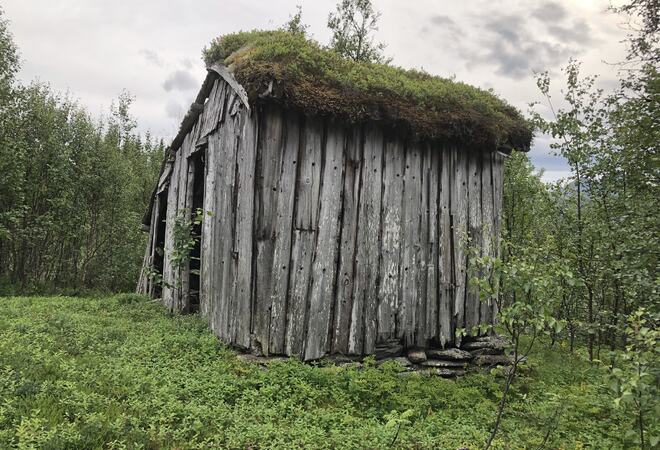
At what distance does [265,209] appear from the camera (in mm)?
5988

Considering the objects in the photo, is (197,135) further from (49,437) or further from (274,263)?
(49,437)

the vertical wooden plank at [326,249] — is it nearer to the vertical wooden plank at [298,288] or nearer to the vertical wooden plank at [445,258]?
the vertical wooden plank at [298,288]

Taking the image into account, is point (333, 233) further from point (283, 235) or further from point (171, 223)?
point (171, 223)

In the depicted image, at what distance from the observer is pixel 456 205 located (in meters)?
7.26

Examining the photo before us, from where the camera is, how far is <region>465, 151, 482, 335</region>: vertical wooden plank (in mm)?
7238

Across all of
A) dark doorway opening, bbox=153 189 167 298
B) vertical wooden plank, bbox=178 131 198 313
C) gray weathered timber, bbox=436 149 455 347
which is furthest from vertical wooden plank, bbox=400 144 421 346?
dark doorway opening, bbox=153 189 167 298

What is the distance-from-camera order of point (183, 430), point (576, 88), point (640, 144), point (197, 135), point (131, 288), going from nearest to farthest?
point (183, 430), point (640, 144), point (197, 135), point (576, 88), point (131, 288)

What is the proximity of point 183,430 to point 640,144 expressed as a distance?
7.09 m

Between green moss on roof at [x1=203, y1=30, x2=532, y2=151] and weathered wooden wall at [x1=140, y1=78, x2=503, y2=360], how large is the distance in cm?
34

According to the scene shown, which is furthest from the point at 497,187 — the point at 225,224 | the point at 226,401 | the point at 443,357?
the point at 226,401

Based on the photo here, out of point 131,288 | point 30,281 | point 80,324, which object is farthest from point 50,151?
point 80,324

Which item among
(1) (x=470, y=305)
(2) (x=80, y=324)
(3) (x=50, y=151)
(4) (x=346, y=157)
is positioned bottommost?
(2) (x=80, y=324)

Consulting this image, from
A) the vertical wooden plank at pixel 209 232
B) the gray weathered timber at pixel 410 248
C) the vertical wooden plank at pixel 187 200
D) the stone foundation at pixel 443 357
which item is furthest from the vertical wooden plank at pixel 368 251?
the vertical wooden plank at pixel 187 200

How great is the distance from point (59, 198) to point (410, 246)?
45.8ft
